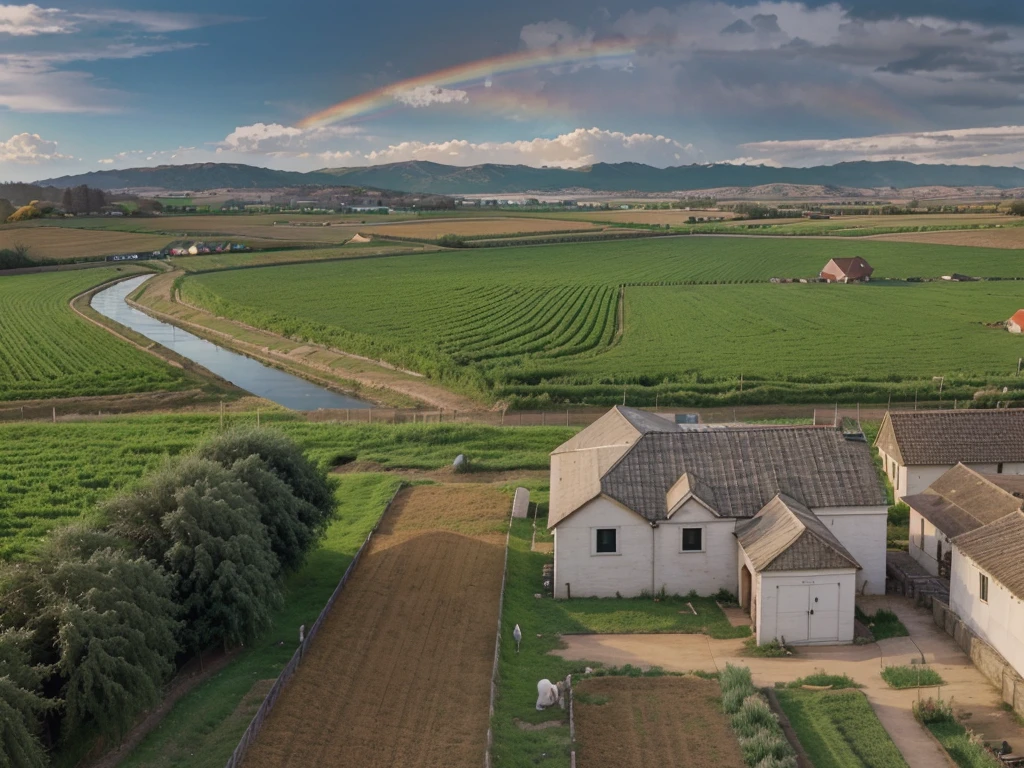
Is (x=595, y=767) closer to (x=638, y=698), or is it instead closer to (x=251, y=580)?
(x=638, y=698)

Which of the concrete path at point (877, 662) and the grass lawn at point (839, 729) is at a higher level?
the grass lawn at point (839, 729)

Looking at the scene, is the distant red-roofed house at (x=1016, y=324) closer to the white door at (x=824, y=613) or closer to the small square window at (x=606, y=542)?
the white door at (x=824, y=613)

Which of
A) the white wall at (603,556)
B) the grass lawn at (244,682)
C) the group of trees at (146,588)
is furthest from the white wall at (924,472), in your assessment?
the group of trees at (146,588)

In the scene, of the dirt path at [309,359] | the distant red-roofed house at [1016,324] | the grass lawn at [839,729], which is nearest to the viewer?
the grass lawn at [839,729]

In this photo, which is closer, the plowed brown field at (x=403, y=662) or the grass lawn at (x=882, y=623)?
the plowed brown field at (x=403, y=662)

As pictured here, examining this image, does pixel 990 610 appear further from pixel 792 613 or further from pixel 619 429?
pixel 619 429

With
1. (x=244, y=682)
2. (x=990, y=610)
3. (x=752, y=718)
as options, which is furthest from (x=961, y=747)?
(x=244, y=682)
